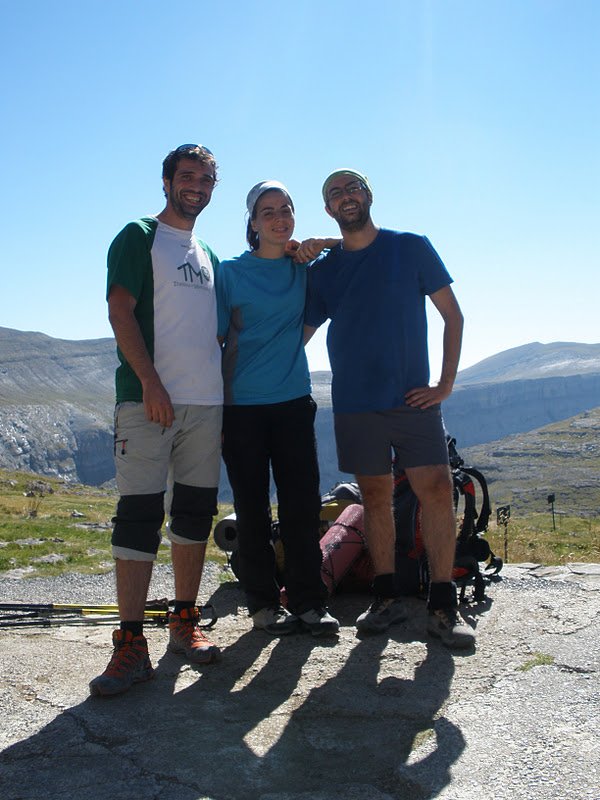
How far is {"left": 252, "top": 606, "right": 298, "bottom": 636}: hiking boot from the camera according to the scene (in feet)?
16.2

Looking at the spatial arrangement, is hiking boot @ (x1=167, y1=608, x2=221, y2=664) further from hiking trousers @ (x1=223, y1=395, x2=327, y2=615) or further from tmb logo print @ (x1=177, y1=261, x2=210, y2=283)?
tmb logo print @ (x1=177, y1=261, x2=210, y2=283)

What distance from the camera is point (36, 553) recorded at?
12.0m

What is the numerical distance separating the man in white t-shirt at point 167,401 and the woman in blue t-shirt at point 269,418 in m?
0.26

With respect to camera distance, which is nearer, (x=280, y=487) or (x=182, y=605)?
(x=182, y=605)

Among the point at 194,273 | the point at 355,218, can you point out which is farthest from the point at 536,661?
the point at 194,273

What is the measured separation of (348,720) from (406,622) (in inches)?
69.6

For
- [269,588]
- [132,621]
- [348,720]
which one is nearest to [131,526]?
[132,621]

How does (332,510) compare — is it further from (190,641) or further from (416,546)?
(190,641)

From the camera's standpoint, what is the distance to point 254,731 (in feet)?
10.8

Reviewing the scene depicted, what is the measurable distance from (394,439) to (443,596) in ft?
4.01

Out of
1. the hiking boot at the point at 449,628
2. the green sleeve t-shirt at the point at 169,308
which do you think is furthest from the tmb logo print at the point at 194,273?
the hiking boot at the point at 449,628

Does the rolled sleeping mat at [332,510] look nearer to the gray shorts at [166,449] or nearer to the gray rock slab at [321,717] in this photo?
the gray rock slab at [321,717]

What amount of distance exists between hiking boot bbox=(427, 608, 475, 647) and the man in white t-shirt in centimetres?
159

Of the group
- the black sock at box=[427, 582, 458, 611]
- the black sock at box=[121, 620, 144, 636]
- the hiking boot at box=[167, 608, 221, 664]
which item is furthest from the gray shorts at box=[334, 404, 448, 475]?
the black sock at box=[121, 620, 144, 636]
